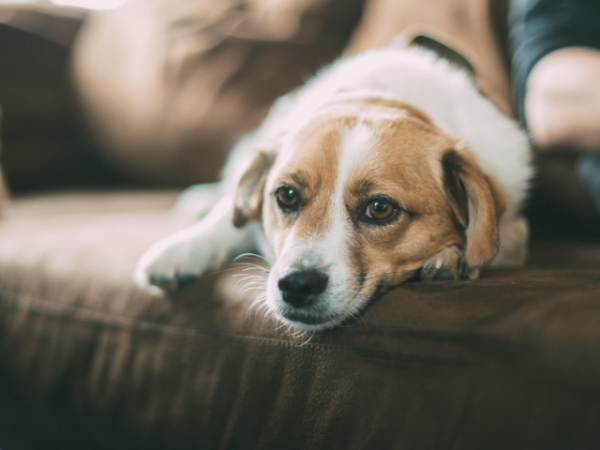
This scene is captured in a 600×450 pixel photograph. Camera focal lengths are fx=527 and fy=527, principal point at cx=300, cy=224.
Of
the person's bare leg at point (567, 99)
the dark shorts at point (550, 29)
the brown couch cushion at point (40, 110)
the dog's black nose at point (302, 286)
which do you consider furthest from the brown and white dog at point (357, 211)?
the brown couch cushion at point (40, 110)

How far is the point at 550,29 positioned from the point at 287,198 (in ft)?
3.41

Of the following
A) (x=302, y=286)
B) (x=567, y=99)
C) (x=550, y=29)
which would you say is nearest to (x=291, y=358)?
(x=302, y=286)

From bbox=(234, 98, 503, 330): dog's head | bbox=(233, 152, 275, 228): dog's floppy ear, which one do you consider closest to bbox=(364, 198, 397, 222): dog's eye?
bbox=(234, 98, 503, 330): dog's head

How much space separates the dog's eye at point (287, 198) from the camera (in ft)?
4.09

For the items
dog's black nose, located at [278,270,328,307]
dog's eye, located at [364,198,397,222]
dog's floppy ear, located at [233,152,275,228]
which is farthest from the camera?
dog's floppy ear, located at [233,152,275,228]

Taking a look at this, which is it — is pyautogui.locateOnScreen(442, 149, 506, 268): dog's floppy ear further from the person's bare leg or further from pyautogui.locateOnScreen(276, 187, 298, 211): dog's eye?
the person's bare leg

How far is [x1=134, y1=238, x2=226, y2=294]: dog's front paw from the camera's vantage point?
1220mm

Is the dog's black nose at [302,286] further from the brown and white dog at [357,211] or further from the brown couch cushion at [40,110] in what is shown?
the brown couch cushion at [40,110]

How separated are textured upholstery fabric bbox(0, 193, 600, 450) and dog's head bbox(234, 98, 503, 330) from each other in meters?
0.09

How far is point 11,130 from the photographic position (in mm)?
2330

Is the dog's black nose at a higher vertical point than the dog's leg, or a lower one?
higher

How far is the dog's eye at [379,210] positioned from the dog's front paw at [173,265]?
411mm

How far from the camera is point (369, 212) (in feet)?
3.84

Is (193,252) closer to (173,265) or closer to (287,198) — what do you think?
(173,265)
